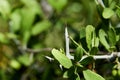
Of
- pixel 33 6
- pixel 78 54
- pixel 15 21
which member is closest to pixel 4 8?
pixel 15 21

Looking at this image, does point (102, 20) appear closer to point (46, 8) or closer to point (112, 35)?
point (112, 35)

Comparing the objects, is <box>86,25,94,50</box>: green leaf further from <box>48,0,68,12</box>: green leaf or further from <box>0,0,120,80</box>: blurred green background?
<box>48,0,68,12</box>: green leaf

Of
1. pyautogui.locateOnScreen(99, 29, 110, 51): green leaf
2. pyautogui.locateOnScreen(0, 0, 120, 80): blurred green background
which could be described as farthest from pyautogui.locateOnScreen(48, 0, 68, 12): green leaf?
pyautogui.locateOnScreen(99, 29, 110, 51): green leaf

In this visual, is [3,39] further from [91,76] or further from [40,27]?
[91,76]

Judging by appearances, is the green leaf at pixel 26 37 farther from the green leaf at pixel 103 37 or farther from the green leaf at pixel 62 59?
the green leaf at pixel 62 59

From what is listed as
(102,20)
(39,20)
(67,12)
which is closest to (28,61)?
(39,20)

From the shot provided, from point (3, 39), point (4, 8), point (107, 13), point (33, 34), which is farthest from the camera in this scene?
point (33, 34)

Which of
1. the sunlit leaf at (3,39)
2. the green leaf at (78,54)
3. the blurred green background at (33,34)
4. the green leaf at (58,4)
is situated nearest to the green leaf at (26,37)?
the blurred green background at (33,34)
